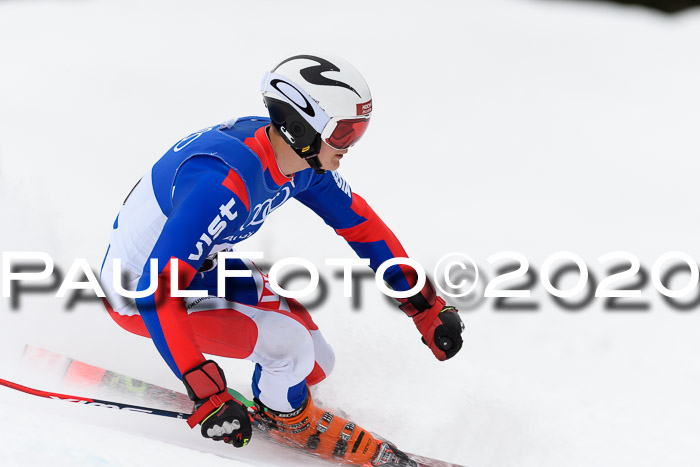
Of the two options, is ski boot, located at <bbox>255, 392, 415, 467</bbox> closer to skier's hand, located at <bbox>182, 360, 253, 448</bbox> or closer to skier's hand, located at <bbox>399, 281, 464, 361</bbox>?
skier's hand, located at <bbox>399, 281, 464, 361</bbox>

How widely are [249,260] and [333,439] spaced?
81 centimetres

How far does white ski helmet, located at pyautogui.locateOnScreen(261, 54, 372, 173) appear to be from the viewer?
9.25ft

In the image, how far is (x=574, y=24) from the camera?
394 inches

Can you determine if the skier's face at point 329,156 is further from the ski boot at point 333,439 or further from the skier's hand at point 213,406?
the ski boot at point 333,439

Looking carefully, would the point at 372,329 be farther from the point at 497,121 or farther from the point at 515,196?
the point at 497,121

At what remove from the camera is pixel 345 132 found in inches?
113

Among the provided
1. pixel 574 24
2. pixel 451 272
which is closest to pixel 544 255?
pixel 451 272

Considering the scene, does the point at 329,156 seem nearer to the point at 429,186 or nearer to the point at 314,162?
the point at 314,162

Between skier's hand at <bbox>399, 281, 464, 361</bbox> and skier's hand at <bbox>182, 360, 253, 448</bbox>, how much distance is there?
1.10 meters

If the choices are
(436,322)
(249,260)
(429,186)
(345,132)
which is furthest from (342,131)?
(429,186)

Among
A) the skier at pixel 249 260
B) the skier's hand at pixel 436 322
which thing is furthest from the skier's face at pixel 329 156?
the skier's hand at pixel 436 322

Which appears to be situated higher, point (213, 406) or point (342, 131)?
point (342, 131)

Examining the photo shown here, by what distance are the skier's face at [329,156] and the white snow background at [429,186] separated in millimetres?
1072

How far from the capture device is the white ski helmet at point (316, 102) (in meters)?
2.82
